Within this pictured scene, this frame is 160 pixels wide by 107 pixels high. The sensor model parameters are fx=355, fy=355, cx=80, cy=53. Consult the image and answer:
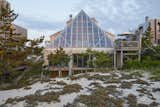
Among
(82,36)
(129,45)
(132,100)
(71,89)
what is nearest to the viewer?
(132,100)

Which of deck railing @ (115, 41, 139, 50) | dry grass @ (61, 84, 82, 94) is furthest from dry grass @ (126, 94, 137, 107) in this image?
deck railing @ (115, 41, 139, 50)

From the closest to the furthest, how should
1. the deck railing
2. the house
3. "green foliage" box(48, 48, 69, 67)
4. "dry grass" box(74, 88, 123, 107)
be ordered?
"dry grass" box(74, 88, 123, 107)
"green foliage" box(48, 48, 69, 67)
the deck railing
the house

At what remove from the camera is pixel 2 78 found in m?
20.5

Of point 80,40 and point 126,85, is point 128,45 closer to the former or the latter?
point 80,40

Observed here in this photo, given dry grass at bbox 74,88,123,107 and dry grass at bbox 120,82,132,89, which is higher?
dry grass at bbox 120,82,132,89

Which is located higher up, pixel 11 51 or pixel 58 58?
pixel 11 51

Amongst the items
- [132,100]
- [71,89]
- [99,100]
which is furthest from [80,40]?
[99,100]

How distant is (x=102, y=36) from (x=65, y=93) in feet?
81.2

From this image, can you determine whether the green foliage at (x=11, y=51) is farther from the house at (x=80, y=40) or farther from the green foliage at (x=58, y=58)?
the house at (x=80, y=40)

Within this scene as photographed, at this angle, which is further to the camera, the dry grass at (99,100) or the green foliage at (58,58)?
the green foliage at (58,58)

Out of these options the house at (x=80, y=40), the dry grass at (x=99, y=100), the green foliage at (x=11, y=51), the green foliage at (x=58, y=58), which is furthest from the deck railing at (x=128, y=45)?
the dry grass at (x=99, y=100)

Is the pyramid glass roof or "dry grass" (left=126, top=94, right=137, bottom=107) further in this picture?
the pyramid glass roof

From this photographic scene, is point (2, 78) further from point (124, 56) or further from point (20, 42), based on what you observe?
point (124, 56)

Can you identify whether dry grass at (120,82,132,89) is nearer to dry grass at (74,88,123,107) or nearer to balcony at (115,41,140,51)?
dry grass at (74,88,123,107)
